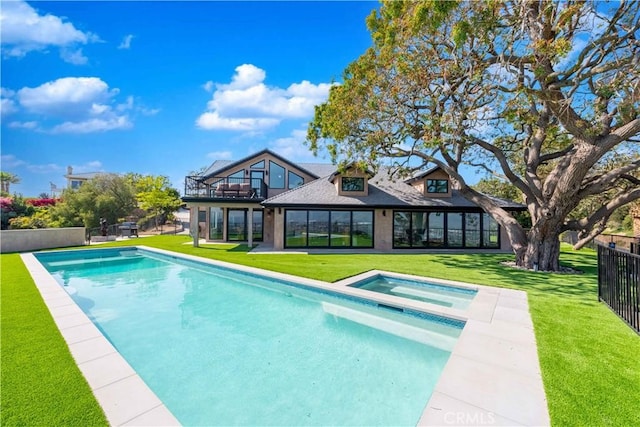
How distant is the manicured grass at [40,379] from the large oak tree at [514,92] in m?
10.9

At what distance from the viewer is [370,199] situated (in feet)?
59.9

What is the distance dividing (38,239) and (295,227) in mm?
15450

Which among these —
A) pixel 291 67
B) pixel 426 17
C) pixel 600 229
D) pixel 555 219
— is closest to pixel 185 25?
pixel 291 67

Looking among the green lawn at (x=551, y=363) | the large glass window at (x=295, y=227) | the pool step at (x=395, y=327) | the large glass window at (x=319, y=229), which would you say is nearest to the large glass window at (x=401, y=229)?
the large glass window at (x=319, y=229)

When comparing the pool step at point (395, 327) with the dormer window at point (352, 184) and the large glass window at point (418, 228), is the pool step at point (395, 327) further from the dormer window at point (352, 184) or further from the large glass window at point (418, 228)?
the large glass window at point (418, 228)

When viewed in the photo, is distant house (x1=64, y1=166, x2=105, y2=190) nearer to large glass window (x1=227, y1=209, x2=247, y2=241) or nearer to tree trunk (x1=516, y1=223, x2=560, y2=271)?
large glass window (x1=227, y1=209, x2=247, y2=241)

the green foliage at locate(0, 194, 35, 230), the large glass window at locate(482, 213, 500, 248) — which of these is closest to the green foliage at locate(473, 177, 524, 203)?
the large glass window at locate(482, 213, 500, 248)

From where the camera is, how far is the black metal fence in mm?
5457

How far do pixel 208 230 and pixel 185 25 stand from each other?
1389 cm

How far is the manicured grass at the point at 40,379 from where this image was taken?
3.03 metres

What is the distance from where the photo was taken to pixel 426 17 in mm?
9055

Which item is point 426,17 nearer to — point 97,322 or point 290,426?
point 290,426

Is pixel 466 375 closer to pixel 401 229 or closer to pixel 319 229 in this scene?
pixel 319 229

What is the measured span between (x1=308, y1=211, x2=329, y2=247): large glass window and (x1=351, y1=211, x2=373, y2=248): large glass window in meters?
1.64
